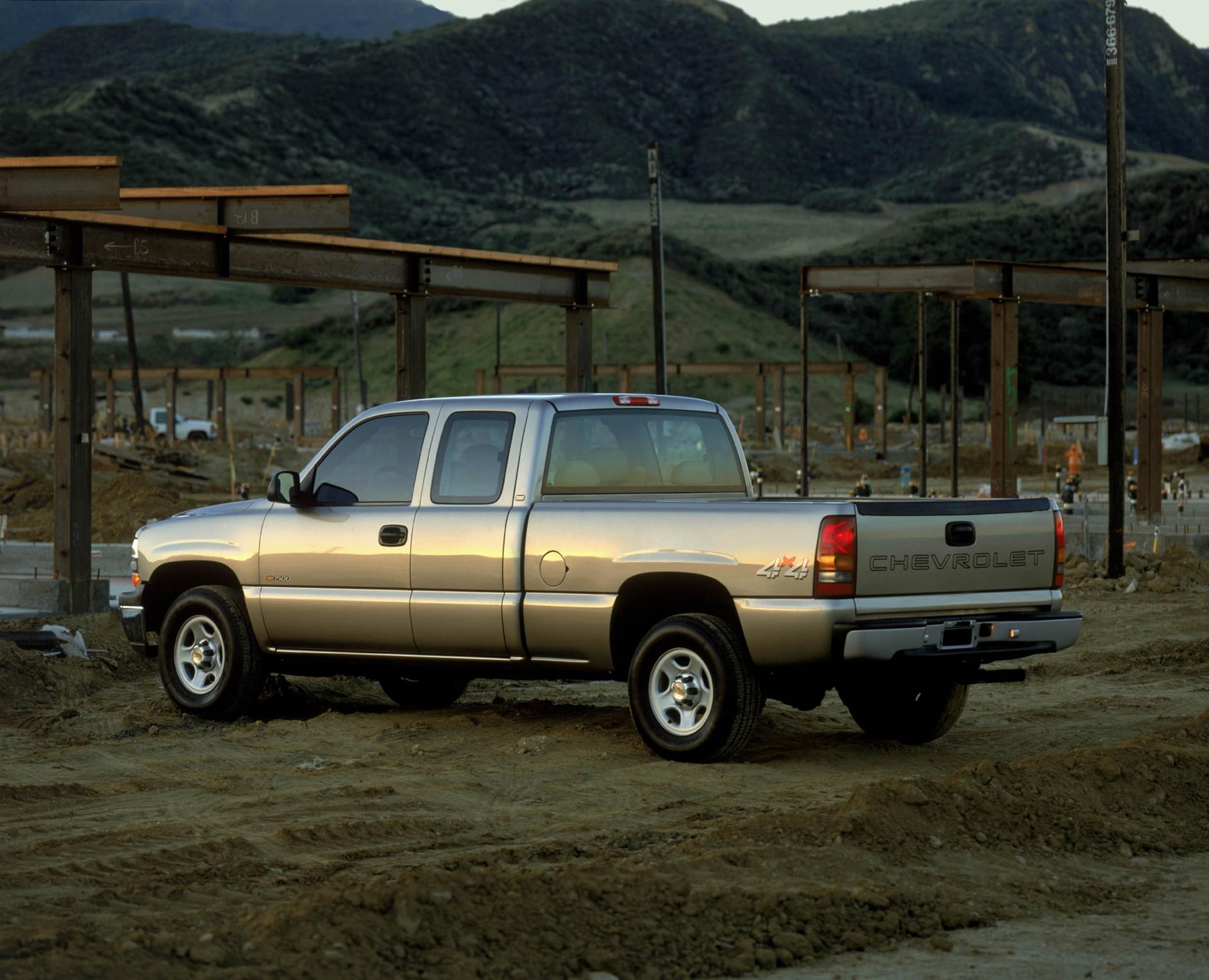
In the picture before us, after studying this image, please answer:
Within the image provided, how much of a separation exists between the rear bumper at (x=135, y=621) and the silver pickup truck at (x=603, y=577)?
0.02 meters

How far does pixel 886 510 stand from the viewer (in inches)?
340

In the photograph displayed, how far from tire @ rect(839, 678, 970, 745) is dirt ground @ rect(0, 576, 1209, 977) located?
15 centimetres

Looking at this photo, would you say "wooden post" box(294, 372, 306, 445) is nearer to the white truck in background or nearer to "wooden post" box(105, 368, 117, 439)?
the white truck in background

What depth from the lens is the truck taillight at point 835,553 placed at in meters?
8.48

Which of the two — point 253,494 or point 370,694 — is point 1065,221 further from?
point 370,694

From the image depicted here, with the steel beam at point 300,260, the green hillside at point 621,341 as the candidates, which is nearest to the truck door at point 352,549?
the steel beam at point 300,260

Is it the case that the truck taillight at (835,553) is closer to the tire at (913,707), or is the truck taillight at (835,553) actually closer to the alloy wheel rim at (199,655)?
the tire at (913,707)

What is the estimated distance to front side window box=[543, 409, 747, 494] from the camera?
9875mm

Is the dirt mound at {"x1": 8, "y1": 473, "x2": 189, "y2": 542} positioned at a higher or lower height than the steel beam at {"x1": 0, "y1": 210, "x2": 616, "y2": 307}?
lower

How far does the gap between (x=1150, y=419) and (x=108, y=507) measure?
59.7 feet

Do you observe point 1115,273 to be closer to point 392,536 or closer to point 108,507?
point 392,536

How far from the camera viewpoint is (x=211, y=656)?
11.0 meters

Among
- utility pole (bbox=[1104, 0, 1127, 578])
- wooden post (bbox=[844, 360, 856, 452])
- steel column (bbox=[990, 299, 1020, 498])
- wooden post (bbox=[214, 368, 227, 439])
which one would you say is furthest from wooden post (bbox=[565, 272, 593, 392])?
wooden post (bbox=[214, 368, 227, 439])

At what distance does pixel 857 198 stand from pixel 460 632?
Result: 6885 inches
